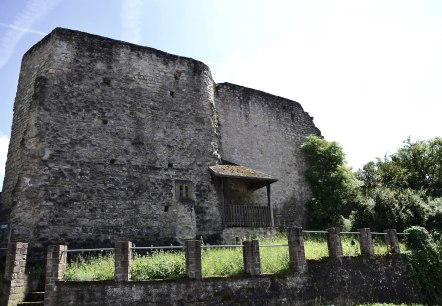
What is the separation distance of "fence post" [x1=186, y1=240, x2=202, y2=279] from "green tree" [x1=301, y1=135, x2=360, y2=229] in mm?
11163

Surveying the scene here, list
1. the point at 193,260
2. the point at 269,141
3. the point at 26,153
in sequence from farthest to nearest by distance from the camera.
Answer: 1. the point at 269,141
2. the point at 26,153
3. the point at 193,260

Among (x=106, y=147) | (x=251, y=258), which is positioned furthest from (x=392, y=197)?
(x=106, y=147)

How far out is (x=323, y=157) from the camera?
874 inches

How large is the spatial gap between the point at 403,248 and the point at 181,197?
28.5 feet

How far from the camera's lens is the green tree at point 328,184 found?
20.2m

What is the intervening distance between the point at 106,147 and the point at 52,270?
6.24 meters

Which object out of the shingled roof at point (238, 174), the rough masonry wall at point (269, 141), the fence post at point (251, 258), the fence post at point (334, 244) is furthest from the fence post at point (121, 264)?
the rough masonry wall at point (269, 141)

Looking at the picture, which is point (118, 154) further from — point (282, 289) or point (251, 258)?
point (282, 289)

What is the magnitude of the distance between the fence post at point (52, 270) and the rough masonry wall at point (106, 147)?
12.0ft

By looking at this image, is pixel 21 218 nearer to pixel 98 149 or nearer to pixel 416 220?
pixel 98 149

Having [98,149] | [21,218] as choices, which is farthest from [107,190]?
[21,218]

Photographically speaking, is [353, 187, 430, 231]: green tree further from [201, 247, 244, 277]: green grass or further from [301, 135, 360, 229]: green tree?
[201, 247, 244, 277]: green grass

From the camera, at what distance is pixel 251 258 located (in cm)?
1079

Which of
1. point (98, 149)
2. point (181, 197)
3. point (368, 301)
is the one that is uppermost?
point (98, 149)
